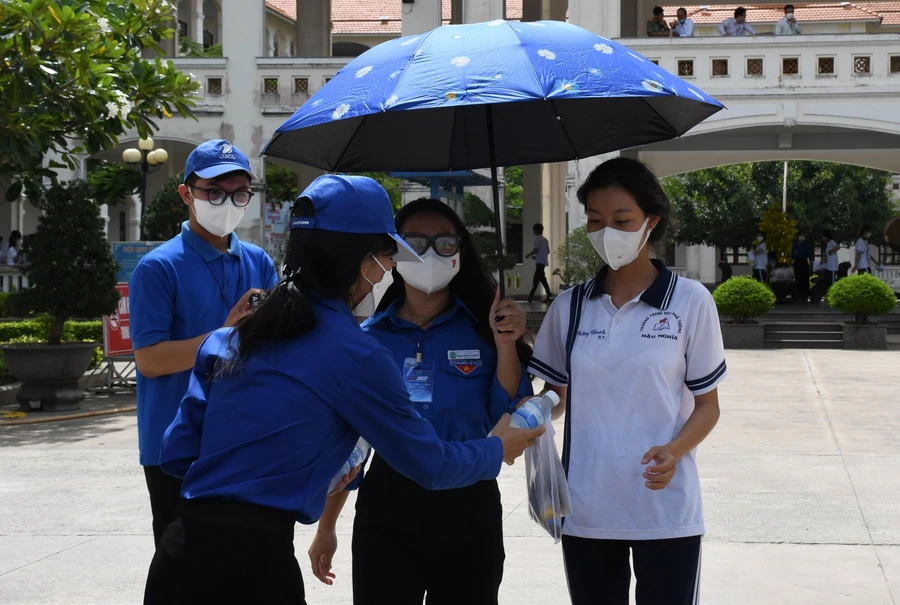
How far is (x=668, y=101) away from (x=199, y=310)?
67.1 inches

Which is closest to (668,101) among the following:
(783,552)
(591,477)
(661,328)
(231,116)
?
(661,328)

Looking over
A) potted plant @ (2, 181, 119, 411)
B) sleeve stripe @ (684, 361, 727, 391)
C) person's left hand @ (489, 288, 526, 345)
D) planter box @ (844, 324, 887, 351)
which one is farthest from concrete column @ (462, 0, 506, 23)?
sleeve stripe @ (684, 361, 727, 391)

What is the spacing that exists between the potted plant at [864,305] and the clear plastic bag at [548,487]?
703 inches

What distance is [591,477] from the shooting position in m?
3.19

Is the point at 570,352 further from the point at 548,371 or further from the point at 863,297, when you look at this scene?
the point at 863,297

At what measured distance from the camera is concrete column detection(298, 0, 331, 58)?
1074 inches

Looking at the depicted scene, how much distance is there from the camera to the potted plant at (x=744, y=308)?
1992cm

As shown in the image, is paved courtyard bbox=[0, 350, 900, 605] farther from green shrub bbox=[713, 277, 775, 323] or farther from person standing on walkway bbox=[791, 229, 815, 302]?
person standing on walkway bbox=[791, 229, 815, 302]

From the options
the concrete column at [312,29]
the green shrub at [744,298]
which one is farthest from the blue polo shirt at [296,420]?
the concrete column at [312,29]

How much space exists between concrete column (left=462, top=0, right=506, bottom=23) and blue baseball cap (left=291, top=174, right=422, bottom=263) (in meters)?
19.3

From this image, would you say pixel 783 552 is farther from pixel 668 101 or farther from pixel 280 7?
pixel 280 7

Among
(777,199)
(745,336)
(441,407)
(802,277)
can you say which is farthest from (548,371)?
(777,199)

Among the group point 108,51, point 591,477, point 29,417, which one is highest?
point 108,51

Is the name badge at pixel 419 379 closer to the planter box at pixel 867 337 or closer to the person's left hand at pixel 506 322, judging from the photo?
the person's left hand at pixel 506 322
